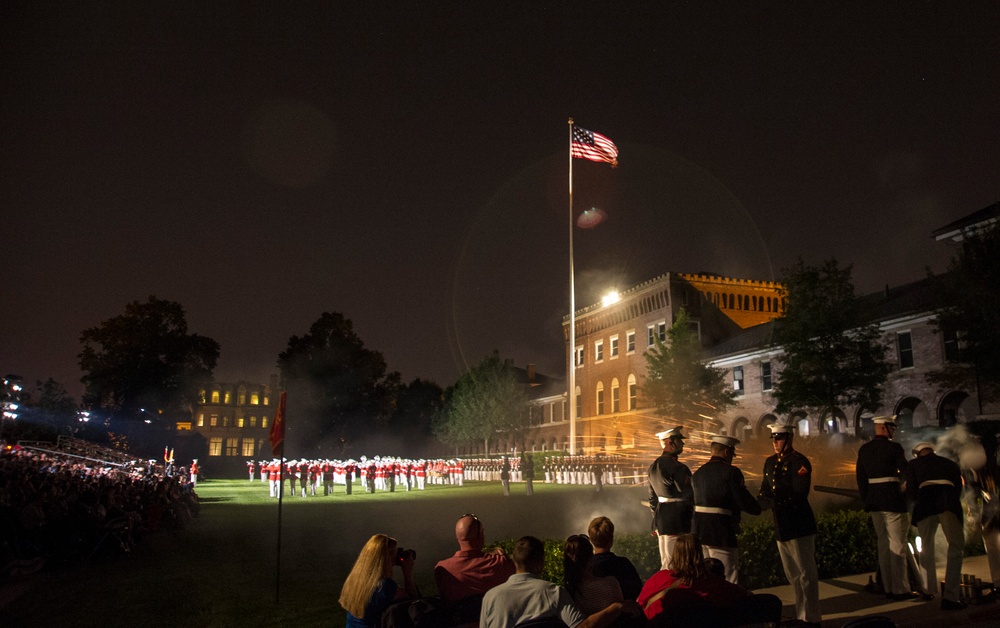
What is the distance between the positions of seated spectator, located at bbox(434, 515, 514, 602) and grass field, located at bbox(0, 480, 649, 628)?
13.1 ft

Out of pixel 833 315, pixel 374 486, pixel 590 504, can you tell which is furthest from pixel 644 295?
pixel 590 504

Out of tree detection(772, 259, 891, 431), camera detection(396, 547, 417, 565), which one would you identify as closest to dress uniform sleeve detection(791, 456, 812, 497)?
camera detection(396, 547, 417, 565)

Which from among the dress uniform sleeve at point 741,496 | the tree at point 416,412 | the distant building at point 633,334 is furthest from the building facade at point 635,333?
the dress uniform sleeve at point 741,496

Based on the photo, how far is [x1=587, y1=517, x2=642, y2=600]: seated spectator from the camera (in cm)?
546

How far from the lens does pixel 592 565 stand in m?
5.41

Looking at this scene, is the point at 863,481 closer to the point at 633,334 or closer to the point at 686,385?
the point at 686,385

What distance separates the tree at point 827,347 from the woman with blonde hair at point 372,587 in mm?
31975

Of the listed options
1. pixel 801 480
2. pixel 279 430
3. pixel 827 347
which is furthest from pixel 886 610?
pixel 827 347

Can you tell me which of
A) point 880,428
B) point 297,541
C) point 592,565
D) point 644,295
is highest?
point 644,295

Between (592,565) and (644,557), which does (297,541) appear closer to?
(644,557)

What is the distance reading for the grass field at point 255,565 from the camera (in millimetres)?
9211

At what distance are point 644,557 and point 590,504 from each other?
1246 centimetres

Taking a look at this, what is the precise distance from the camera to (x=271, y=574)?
38.5 ft

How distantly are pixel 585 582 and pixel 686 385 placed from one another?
41741 millimetres
